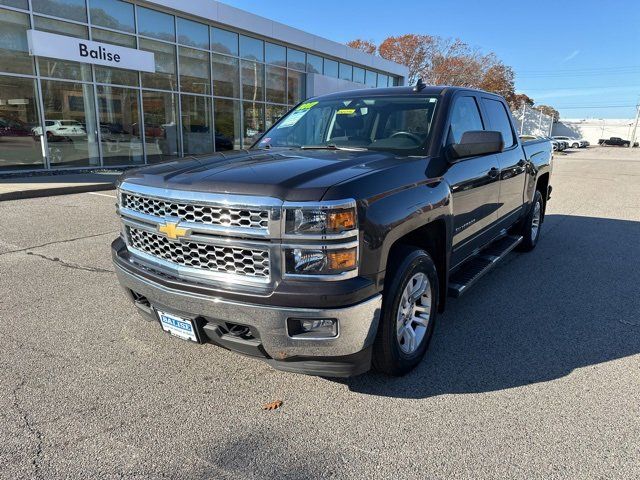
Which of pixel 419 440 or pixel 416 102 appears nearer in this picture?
pixel 419 440

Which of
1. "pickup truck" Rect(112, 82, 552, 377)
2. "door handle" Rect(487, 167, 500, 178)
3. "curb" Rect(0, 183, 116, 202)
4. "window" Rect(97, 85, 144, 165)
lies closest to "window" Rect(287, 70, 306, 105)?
"window" Rect(97, 85, 144, 165)

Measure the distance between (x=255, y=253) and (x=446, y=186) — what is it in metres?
1.62

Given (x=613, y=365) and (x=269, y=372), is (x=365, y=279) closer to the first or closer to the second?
(x=269, y=372)

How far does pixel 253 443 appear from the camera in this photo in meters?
2.52

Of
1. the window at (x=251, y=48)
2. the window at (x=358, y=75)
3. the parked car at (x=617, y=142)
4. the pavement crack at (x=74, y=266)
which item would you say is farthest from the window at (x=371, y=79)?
the parked car at (x=617, y=142)

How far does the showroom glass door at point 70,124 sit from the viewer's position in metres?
14.2

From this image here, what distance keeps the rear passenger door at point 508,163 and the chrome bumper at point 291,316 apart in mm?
2862

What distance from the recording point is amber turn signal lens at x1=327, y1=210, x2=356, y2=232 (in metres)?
2.42

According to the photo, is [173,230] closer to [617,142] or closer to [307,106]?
[307,106]

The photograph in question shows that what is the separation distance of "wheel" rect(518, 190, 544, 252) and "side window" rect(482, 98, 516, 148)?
50.9 inches

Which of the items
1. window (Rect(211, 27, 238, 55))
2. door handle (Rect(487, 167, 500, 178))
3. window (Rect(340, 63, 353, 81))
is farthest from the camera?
window (Rect(340, 63, 353, 81))

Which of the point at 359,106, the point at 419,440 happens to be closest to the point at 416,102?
the point at 359,106

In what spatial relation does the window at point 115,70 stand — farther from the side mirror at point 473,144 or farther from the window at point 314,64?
the side mirror at point 473,144

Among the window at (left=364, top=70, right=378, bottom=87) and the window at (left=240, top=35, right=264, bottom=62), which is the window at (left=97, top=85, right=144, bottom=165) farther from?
the window at (left=364, top=70, right=378, bottom=87)
